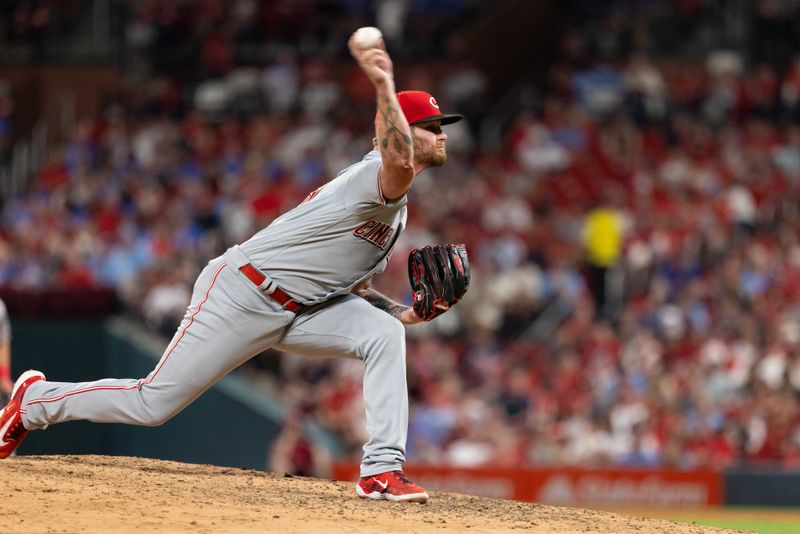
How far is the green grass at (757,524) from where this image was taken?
10.2m

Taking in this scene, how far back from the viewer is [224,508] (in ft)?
18.3

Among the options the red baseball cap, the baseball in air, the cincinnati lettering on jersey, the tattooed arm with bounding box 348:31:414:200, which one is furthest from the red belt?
the baseball in air

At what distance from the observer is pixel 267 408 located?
12.6 m

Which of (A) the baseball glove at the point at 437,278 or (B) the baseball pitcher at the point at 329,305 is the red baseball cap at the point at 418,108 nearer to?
(B) the baseball pitcher at the point at 329,305

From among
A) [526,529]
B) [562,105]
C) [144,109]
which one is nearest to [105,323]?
[144,109]

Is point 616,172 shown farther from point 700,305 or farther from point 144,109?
point 144,109

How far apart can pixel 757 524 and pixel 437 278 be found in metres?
6.25

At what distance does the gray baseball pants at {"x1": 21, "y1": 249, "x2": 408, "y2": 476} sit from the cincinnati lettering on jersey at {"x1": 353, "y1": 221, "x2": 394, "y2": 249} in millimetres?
332

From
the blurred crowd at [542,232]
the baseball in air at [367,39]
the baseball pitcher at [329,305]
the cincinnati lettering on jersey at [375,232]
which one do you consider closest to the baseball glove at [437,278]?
the baseball pitcher at [329,305]

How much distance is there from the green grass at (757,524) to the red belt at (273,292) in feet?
17.2

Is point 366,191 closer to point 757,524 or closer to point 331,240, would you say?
point 331,240

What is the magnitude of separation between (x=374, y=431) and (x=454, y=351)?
27.5ft

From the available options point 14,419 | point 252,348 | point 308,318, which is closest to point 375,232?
point 308,318

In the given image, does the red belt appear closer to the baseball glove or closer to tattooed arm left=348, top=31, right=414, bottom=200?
the baseball glove
